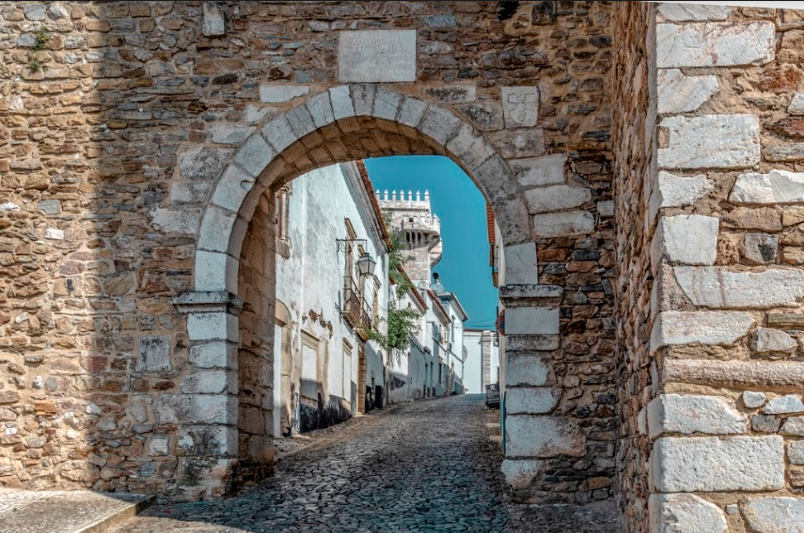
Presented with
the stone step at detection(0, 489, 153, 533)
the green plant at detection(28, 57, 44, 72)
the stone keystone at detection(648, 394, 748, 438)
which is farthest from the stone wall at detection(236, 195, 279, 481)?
the stone keystone at detection(648, 394, 748, 438)

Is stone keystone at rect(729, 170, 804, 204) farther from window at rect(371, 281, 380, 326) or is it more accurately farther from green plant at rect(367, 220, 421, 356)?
green plant at rect(367, 220, 421, 356)

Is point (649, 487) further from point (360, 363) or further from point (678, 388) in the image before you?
point (360, 363)

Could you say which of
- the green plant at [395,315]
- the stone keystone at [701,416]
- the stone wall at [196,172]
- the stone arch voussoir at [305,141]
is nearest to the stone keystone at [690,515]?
the stone keystone at [701,416]

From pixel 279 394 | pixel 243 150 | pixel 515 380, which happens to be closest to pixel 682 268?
pixel 515 380

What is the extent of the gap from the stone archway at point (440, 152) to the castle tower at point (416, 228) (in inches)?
992

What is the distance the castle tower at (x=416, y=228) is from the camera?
1252 inches

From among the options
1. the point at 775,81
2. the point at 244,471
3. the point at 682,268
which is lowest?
the point at 244,471

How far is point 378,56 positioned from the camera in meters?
5.92

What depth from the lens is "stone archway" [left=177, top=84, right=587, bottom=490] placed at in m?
5.44

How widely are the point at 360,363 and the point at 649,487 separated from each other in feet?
45.9

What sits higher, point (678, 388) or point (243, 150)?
point (243, 150)

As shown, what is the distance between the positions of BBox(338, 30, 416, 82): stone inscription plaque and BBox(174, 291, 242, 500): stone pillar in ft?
5.71

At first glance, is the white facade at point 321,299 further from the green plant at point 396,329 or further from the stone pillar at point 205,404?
the stone pillar at point 205,404

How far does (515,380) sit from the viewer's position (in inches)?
215
